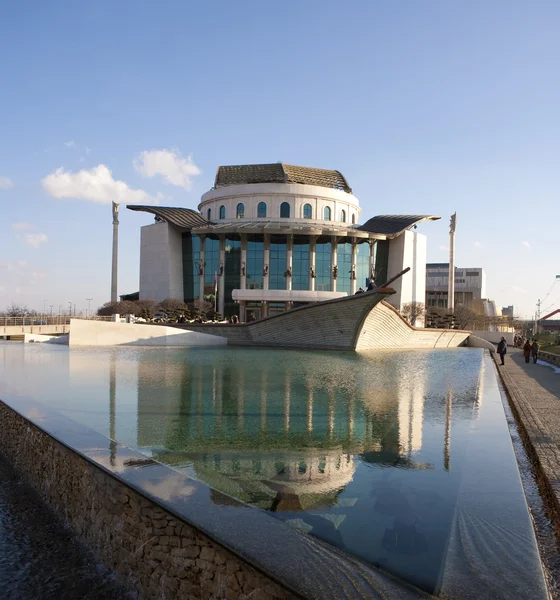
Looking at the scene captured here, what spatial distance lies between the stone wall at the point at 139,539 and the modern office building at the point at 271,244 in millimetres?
43237

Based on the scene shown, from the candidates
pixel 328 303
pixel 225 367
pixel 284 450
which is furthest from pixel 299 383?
pixel 328 303

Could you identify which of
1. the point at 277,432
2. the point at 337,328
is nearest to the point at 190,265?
the point at 337,328

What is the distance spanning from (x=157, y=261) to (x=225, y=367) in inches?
1544

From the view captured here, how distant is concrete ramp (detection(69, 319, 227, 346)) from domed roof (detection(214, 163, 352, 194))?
26.6 meters

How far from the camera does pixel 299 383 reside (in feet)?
45.8

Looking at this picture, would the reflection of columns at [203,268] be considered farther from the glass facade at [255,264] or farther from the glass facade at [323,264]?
the glass facade at [323,264]

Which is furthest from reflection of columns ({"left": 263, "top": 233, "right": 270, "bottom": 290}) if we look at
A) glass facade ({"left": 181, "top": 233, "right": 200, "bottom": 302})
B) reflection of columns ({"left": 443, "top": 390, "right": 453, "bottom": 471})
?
reflection of columns ({"left": 443, "top": 390, "right": 453, "bottom": 471})

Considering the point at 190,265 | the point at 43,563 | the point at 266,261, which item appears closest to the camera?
the point at 43,563

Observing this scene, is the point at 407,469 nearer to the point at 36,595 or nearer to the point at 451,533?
the point at 451,533

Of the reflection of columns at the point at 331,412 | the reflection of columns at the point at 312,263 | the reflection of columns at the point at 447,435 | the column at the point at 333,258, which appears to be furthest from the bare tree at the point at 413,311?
the reflection of columns at the point at 331,412

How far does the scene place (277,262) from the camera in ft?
173

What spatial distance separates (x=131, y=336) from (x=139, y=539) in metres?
26.8

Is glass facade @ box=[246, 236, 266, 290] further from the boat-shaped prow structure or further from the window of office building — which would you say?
the boat-shaped prow structure

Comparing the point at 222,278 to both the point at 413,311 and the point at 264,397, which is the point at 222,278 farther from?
the point at 264,397
